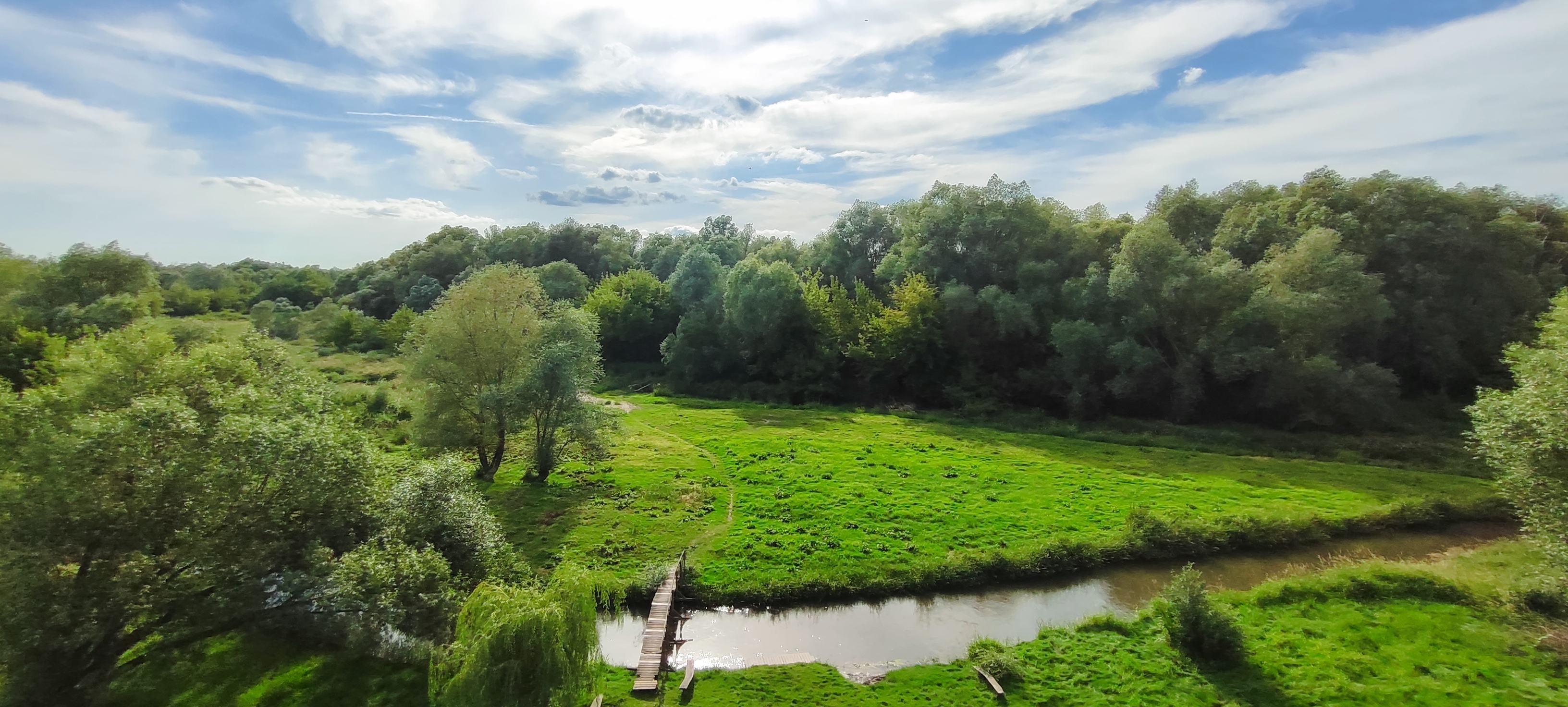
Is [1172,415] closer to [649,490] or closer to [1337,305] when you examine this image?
[1337,305]

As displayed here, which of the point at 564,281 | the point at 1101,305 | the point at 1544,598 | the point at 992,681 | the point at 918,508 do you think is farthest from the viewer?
the point at 564,281

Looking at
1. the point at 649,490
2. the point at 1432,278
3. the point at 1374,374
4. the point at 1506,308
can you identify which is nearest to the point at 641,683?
the point at 649,490

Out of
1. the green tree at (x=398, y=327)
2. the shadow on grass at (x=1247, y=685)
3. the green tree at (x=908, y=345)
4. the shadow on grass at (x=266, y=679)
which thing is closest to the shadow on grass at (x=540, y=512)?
the shadow on grass at (x=266, y=679)

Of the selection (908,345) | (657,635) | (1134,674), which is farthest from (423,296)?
(1134,674)

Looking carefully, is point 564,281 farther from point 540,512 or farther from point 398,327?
point 540,512

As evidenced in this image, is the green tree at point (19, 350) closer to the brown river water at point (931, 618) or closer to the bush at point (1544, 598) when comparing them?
the brown river water at point (931, 618)

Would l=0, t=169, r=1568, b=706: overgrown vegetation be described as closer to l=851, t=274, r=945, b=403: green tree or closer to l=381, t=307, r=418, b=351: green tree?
l=851, t=274, r=945, b=403: green tree

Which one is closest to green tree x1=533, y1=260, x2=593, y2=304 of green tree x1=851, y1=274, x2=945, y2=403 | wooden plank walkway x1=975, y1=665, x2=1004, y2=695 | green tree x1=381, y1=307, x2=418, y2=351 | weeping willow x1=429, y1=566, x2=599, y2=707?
green tree x1=381, y1=307, x2=418, y2=351
